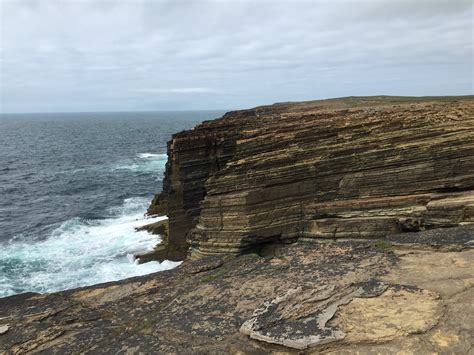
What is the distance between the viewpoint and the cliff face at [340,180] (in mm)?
18219

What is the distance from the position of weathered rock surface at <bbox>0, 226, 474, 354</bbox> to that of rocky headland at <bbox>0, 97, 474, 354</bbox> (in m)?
0.04

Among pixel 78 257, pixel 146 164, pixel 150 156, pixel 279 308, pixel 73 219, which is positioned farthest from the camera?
pixel 150 156

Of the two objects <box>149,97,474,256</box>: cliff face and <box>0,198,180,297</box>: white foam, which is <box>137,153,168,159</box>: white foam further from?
<box>149,97,474,256</box>: cliff face

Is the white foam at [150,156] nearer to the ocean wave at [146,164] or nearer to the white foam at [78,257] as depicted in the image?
the ocean wave at [146,164]

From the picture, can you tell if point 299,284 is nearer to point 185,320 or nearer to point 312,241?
point 185,320

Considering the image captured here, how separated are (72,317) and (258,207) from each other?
11371 millimetres

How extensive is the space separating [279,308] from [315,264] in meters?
2.77

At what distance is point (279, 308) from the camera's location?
27.2 ft


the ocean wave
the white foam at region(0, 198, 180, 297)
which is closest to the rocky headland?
the white foam at region(0, 198, 180, 297)

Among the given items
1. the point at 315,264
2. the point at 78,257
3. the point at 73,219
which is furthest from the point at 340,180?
the point at 73,219

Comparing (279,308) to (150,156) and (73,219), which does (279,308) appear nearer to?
(73,219)

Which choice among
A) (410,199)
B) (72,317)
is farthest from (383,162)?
(72,317)

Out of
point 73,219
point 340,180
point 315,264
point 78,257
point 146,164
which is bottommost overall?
point 78,257

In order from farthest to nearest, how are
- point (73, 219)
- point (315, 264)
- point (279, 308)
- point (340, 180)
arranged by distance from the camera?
point (73, 219) → point (340, 180) → point (315, 264) → point (279, 308)
